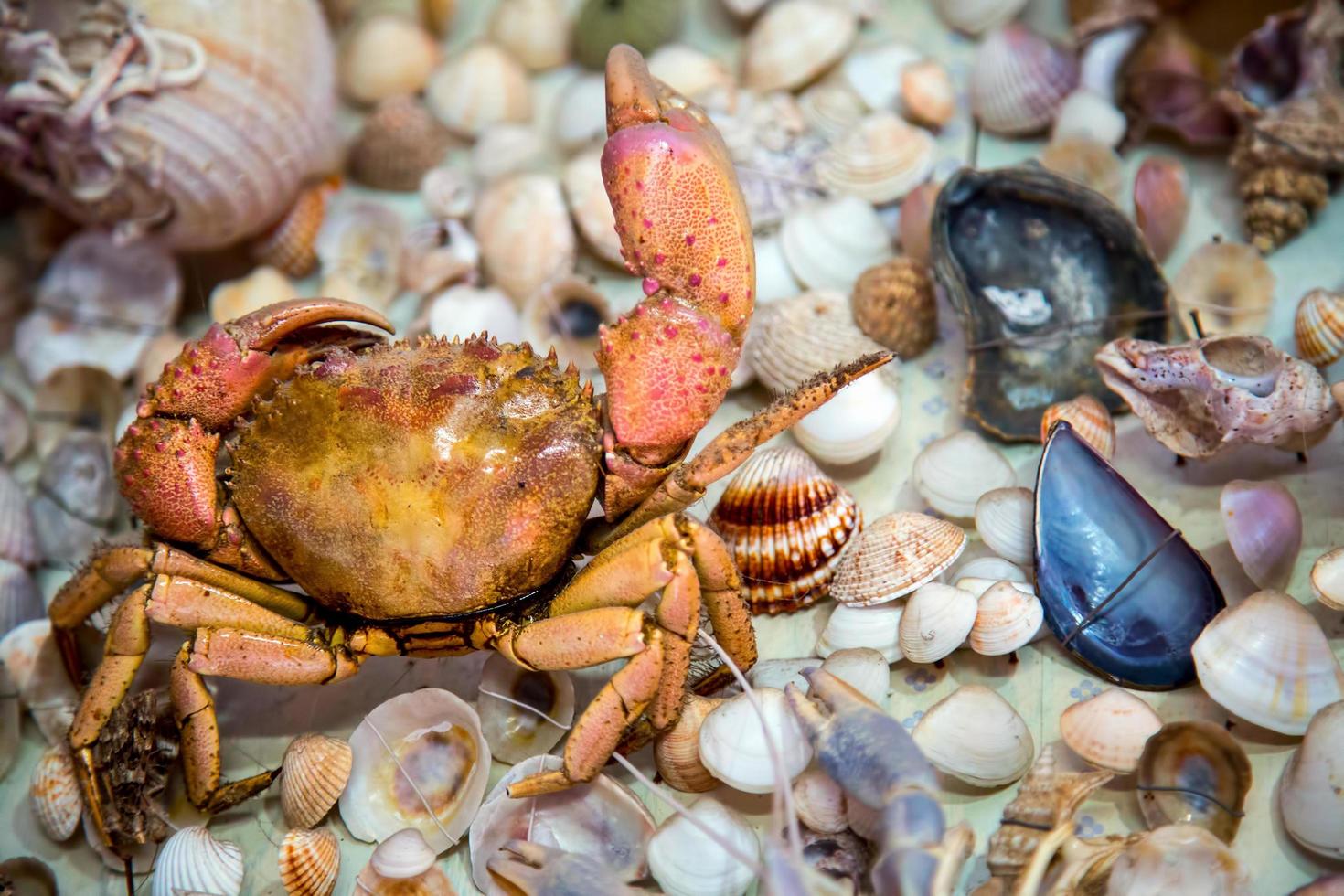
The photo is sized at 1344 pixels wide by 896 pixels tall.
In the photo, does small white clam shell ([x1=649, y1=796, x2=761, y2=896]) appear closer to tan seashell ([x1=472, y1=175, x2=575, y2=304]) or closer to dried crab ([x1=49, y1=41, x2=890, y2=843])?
dried crab ([x1=49, y1=41, x2=890, y2=843])

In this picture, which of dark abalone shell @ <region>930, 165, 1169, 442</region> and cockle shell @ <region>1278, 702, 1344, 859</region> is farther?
dark abalone shell @ <region>930, 165, 1169, 442</region>

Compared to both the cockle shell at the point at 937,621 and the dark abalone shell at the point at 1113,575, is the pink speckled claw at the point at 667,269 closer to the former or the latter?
the cockle shell at the point at 937,621

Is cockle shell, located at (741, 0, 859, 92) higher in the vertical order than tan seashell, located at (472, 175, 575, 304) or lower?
higher

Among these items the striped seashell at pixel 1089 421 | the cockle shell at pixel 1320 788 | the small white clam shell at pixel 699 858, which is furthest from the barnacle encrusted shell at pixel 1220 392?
the small white clam shell at pixel 699 858

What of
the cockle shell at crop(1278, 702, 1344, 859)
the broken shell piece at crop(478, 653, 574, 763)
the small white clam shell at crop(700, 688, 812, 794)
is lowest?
the broken shell piece at crop(478, 653, 574, 763)

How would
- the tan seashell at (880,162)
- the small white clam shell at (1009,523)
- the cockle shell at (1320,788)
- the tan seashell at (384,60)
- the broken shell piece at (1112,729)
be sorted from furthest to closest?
the tan seashell at (384,60) < the tan seashell at (880,162) < the small white clam shell at (1009,523) < the broken shell piece at (1112,729) < the cockle shell at (1320,788)

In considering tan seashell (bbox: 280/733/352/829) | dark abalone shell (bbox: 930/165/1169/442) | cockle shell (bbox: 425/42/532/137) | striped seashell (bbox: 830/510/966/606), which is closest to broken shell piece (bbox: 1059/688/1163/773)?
striped seashell (bbox: 830/510/966/606)
